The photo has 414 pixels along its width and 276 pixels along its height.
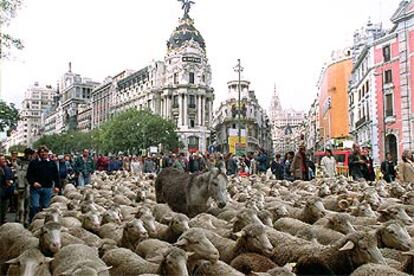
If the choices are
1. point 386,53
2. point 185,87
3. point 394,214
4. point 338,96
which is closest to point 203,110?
point 185,87

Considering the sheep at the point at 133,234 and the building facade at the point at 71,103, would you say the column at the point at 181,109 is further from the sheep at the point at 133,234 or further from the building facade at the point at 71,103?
the sheep at the point at 133,234

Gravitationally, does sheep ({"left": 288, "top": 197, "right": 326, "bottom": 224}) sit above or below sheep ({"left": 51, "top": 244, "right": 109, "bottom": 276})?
above

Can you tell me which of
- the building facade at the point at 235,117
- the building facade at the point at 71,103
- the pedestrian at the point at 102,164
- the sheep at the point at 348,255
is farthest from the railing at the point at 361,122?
the building facade at the point at 71,103

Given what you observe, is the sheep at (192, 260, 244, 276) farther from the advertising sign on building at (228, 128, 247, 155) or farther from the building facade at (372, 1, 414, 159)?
the building facade at (372, 1, 414, 159)

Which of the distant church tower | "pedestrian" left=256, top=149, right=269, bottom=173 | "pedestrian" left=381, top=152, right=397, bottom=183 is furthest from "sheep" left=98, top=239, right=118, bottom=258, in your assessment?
the distant church tower

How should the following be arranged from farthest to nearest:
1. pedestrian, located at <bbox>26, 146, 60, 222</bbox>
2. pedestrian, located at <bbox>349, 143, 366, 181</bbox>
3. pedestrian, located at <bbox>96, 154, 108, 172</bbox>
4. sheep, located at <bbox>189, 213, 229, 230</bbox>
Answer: pedestrian, located at <bbox>96, 154, 108, 172</bbox>, pedestrian, located at <bbox>349, 143, 366, 181</bbox>, pedestrian, located at <bbox>26, 146, 60, 222</bbox>, sheep, located at <bbox>189, 213, 229, 230</bbox>

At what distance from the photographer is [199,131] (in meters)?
86.9

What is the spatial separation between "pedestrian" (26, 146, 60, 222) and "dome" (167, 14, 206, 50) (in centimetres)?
8190

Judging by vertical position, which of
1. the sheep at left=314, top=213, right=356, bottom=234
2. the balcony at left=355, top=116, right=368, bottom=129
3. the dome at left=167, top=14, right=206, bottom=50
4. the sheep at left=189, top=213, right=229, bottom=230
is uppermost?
the dome at left=167, top=14, right=206, bottom=50

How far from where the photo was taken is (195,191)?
9.71m

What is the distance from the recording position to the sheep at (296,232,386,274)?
5.03 m

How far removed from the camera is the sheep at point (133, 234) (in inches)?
265

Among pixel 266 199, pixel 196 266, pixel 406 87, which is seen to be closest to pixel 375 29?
pixel 406 87

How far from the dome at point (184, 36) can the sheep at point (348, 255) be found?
87.5 metres
